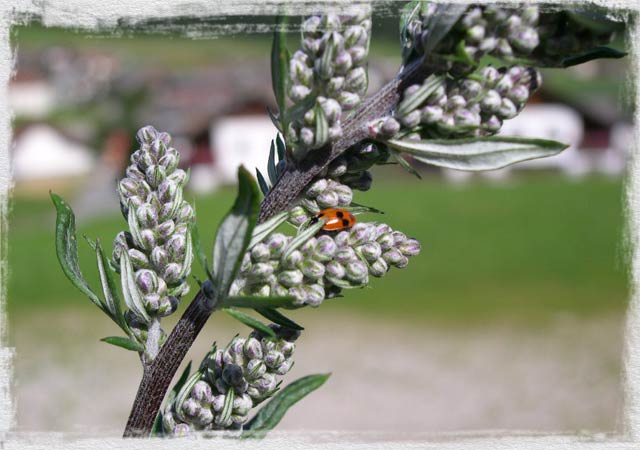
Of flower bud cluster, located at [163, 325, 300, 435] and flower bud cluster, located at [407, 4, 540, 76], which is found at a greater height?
flower bud cluster, located at [407, 4, 540, 76]

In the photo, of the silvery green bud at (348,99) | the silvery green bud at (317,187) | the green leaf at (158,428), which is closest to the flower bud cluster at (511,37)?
the silvery green bud at (348,99)

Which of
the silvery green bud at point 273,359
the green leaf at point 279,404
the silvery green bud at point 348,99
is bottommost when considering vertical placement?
the green leaf at point 279,404

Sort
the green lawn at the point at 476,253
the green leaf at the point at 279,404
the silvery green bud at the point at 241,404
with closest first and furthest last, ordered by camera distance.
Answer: the silvery green bud at the point at 241,404 < the green leaf at the point at 279,404 < the green lawn at the point at 476,253

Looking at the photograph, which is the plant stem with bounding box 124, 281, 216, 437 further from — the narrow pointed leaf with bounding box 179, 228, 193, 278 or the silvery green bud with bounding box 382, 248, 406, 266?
the silvery green bud with bounding box 382, 248, 406, 266

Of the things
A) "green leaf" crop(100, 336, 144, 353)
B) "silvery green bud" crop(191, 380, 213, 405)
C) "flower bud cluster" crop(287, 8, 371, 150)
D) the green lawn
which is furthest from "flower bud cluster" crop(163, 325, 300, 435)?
the green lawn

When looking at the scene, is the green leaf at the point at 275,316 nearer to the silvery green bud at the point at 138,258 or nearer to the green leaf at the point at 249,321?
the green leaf at the point at 249,321

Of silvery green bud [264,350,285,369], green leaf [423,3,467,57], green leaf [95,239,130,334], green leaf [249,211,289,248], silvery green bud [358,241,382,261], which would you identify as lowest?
silvery green bud [264,350,285,369]
